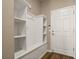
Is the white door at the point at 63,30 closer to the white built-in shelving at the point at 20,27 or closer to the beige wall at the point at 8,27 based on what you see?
the white built-in shelving at the point at 20,27

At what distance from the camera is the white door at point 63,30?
13.1 ft

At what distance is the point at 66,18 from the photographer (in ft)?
13.7

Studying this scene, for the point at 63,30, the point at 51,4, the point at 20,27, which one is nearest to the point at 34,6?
the point at 51,4

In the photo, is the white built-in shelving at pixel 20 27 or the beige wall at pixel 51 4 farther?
the beige wall at pixel 51 4

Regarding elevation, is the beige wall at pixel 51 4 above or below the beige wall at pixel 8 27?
above

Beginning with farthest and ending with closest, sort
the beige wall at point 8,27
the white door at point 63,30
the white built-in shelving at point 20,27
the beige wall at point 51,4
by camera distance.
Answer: the beige wall at point 51,4 < the white door at point 63,30 < the white built-in shelving at point 20,27 < the beige wall at point 8,27

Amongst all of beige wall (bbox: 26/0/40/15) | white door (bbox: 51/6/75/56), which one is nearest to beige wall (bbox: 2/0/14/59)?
beige wall (bbox: 26/0/40/15)

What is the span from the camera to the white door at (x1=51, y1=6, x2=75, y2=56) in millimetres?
4000

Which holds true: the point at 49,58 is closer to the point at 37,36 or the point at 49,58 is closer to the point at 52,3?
the point at 37,36

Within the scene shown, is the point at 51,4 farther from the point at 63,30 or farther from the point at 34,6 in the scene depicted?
the point at 63,30

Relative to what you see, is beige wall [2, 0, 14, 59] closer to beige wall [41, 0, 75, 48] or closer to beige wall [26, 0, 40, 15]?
beige wall [26, 0, 40, 15]

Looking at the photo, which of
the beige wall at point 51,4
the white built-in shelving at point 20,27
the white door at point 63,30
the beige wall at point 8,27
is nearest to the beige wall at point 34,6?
the beige wall at point 51,4

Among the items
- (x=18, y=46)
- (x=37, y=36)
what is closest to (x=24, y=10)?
(x=18, y=46)

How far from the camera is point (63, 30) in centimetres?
428
